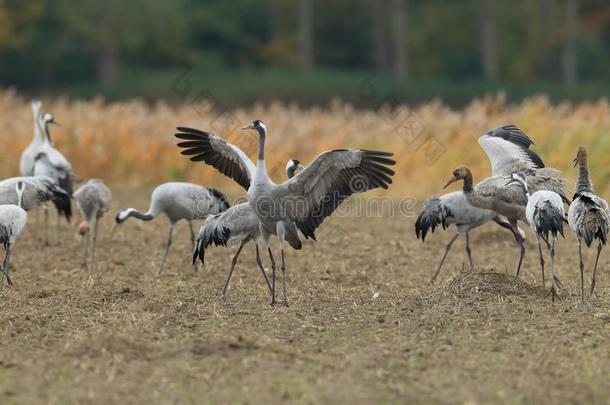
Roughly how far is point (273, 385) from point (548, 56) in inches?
1634

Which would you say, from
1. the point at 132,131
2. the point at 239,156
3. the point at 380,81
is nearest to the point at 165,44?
the point at 380,81

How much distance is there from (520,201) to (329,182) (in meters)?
1.84

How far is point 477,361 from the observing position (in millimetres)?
6613

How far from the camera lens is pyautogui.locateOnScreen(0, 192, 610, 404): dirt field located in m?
6.01

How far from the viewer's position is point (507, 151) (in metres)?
10.4

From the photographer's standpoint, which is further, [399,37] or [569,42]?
[569,42]

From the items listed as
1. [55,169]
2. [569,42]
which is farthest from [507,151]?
[569,42]

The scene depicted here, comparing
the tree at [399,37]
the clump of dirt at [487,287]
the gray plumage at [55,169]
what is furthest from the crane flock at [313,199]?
the tree at [399,37]

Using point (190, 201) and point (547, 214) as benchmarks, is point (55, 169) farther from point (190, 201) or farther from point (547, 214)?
point (547, 214)

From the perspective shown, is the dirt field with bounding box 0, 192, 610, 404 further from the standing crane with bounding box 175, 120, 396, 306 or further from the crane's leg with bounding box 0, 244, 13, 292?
the standing crane with bounding box 175, 120, 396, 306

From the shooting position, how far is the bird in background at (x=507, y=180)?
9.45 meters

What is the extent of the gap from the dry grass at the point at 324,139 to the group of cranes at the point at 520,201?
4.97m

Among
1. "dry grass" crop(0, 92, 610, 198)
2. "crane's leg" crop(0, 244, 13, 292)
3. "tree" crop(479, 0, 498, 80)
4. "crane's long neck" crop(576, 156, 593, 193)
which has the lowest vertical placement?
"crane's leg" crop(0, 244, 13, 292)

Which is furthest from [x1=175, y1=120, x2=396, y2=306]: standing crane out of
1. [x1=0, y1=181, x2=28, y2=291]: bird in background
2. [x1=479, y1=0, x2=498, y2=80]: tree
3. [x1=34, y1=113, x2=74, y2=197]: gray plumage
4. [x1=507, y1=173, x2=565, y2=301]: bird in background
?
[x1=479, y1=0, x2=498, y2=80]: tree
